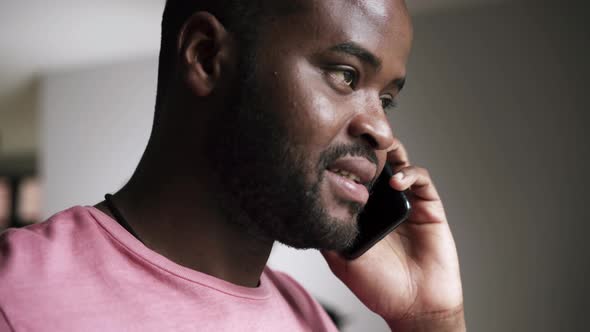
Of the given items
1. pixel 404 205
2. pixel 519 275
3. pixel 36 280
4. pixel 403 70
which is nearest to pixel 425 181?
pixel 404 205

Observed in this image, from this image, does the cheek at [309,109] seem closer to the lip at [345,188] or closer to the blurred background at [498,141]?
the lip at [345,188]

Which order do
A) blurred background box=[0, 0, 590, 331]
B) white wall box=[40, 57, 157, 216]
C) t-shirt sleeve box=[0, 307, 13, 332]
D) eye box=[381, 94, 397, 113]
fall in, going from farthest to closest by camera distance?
1. white wall box=[40, 57, 157, 216]
2. blurred background box=[0, 0, 590, 331]
3. eye box=[381, 94, 397, 113]
4. t-shirt sleeve box=[0, 307, 13, 332]

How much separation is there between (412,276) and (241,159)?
51cm

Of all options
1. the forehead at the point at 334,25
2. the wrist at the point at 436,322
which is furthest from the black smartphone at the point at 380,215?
the forehead at the point at 334,25

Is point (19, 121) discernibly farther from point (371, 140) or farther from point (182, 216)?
point (371, 140)

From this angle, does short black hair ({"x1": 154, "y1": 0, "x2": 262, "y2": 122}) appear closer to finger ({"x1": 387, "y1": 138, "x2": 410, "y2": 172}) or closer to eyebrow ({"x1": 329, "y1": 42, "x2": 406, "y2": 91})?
eyebrow ({"x1": 329, "y1": 42, "x2": 406, "y2": 91})

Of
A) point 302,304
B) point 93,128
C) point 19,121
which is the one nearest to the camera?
point 302,304

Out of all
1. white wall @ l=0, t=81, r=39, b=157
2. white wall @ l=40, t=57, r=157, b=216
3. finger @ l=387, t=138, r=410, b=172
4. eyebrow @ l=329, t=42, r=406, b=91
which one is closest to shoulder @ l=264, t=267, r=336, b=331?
finger @ l=387, t=138, r=410, b=172

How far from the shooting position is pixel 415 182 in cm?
115

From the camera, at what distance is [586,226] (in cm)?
246

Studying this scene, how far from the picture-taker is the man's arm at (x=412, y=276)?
104cm

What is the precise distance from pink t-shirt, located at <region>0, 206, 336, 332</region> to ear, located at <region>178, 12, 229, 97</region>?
0.75 feet

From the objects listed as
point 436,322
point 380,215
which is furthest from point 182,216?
point 436,322

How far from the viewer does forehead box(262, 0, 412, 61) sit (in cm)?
73
